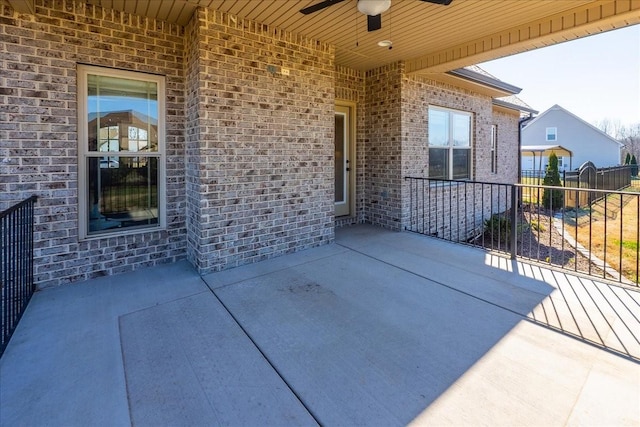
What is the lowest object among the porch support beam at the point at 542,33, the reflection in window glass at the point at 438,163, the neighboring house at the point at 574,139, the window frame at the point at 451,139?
the reflection in window glass at the point at 438,163

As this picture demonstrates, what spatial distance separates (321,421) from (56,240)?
3.41 m

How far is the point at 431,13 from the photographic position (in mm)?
3867

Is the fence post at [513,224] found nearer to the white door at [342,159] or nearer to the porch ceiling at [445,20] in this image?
the porch ceiling at [445,20]

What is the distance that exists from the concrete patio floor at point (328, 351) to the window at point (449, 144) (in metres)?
3.63

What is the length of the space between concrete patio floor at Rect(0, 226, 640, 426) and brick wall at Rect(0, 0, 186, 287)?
366mm

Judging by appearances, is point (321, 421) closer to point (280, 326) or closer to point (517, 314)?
point (280, 326)

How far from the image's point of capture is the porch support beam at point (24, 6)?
3.01 metres

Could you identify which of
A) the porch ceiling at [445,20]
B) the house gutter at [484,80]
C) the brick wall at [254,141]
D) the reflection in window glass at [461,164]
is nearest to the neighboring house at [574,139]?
the house gutter at [484,80]

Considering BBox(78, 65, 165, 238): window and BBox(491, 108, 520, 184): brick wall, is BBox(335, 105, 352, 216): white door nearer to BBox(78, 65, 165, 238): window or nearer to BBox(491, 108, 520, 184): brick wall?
BBox(78, 65, 165, 238): window

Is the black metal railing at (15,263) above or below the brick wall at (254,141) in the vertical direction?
below

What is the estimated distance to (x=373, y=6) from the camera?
10.0 ft

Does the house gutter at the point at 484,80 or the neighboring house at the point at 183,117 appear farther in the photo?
the house gutter at the point at 484,80

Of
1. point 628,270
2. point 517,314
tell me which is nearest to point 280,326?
Result: point 517,314

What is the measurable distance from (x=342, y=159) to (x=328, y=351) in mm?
4433
